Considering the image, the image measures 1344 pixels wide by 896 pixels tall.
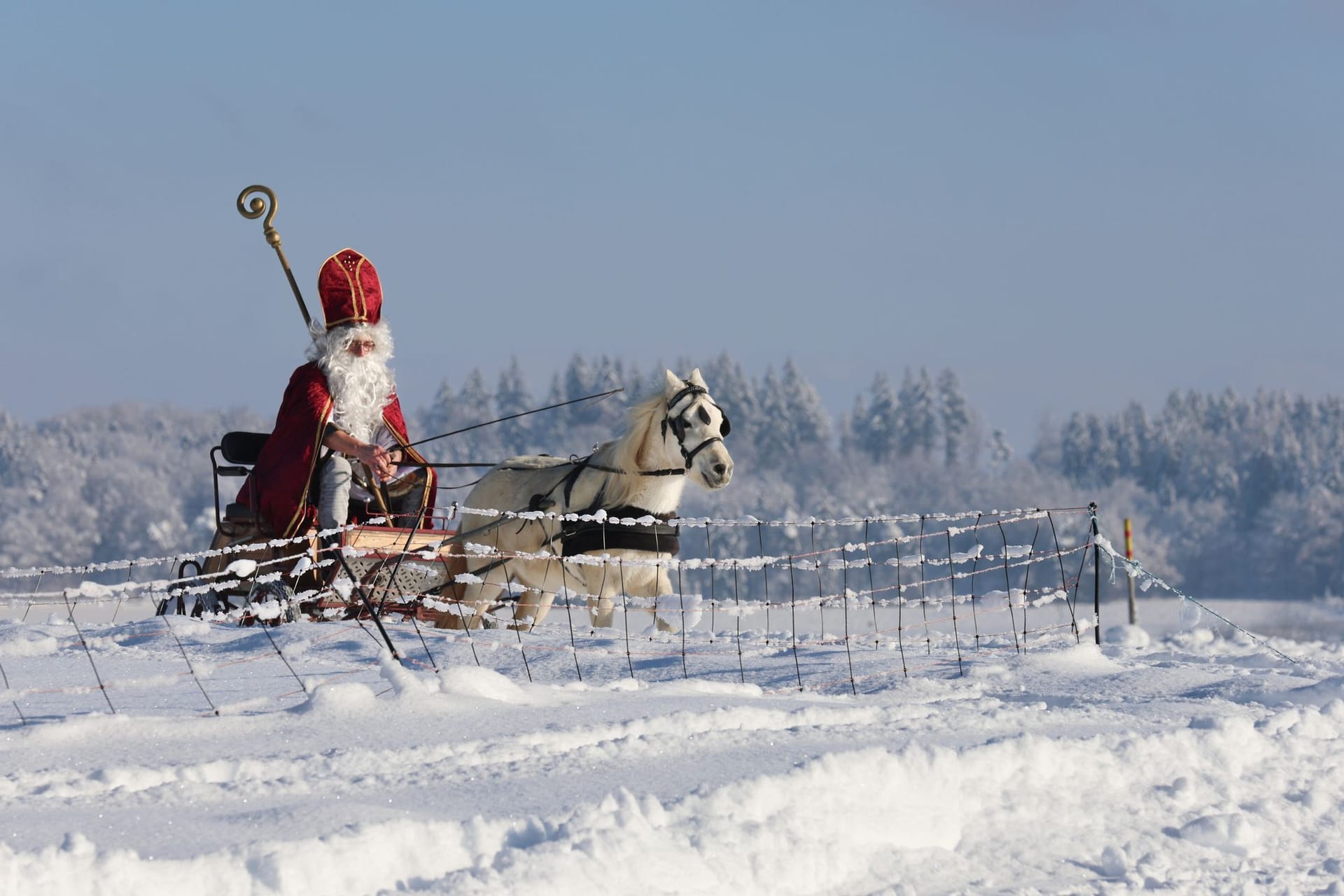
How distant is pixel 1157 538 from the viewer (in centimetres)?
7212

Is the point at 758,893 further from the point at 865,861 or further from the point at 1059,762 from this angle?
the point at 1059,762

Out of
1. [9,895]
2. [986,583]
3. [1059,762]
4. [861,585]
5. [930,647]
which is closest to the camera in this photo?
[9,895]

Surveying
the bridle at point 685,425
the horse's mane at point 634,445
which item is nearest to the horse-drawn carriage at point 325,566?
the horse's mane at point 634,445

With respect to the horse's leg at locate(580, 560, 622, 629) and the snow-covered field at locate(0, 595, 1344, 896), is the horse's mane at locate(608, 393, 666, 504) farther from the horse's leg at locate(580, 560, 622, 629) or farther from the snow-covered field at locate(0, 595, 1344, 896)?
the snow-covered field at locate(0, 595, 1344, 896)

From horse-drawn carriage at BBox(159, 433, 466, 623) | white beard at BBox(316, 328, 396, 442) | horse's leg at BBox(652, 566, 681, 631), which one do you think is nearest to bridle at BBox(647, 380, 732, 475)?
horse's leg at BBox(652, 566, 681, 631)

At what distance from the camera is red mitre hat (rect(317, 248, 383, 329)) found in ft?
32.2

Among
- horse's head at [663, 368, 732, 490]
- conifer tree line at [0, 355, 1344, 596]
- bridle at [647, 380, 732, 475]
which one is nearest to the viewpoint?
horse's head at [663, 368, 732, 490]

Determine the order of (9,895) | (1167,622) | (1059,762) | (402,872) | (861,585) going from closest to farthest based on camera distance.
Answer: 1. (9,895)
2. (402,872)
3. (1059,762)
4. (1167,622)
5. (861,585)

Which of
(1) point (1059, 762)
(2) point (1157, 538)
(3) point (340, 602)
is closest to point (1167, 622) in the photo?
(3) point (340, 602)

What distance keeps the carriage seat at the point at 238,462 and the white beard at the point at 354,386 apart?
1.77ft

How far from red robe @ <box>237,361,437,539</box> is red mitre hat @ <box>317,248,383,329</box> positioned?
0.41m

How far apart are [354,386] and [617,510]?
1764 millimetres

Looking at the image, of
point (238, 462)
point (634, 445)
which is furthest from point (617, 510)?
point (238, 462)

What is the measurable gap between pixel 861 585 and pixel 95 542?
1351 inches
